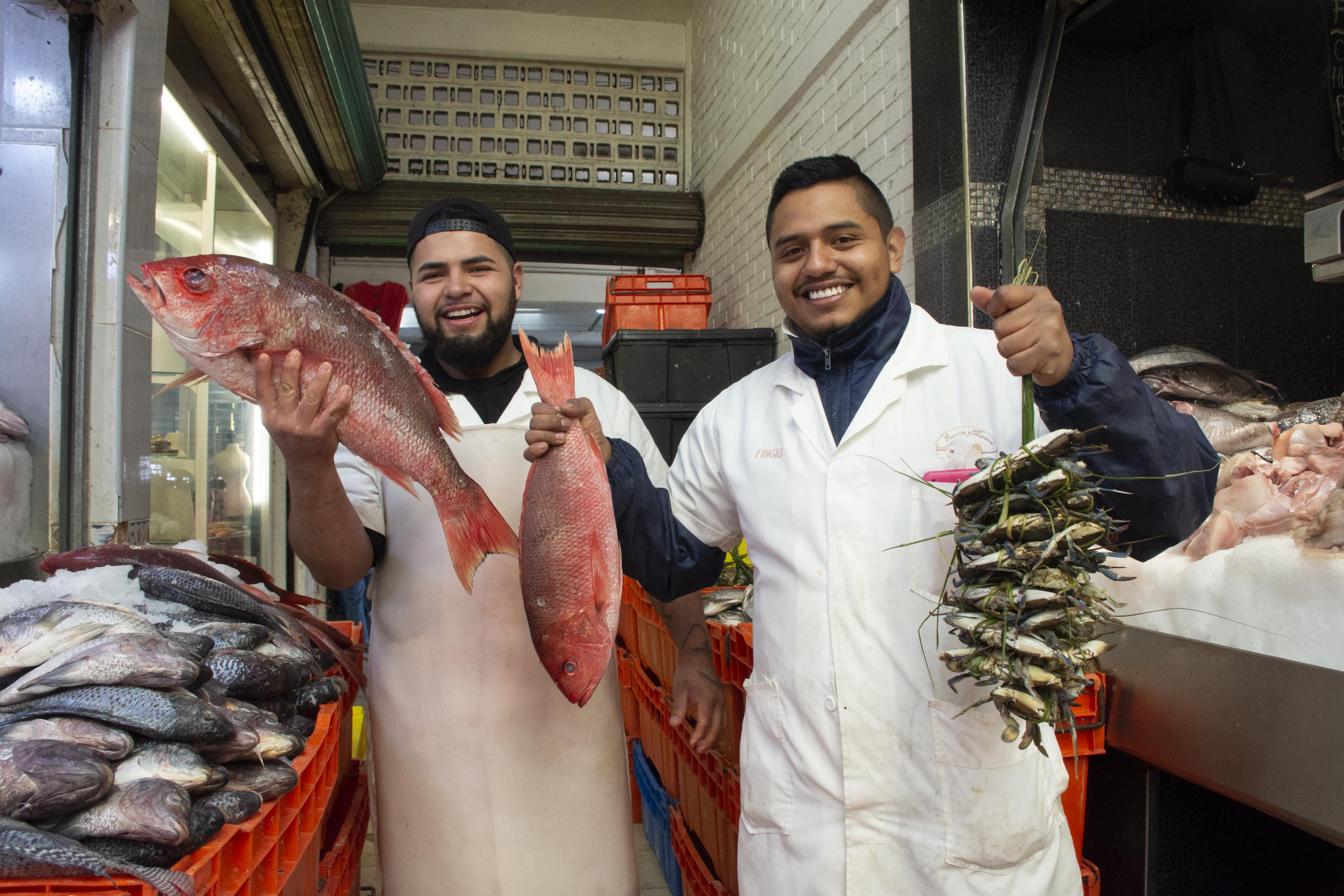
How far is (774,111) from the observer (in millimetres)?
5828

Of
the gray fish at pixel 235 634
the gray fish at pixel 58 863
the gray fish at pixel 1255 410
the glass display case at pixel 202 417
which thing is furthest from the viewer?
the glass display case at pixel 202 417

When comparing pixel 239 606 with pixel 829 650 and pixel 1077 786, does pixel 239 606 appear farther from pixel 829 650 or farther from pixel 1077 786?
pixel 1077 786

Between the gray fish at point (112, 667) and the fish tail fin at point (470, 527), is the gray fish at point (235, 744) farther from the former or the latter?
the fish tail fin at point (470, 527)

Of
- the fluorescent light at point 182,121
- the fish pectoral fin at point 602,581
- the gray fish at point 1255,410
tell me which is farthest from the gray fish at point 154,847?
the fluorescent light at point 182,121

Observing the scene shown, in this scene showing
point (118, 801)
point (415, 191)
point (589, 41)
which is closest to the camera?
point (118, 801)

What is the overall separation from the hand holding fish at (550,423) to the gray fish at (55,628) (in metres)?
0.76

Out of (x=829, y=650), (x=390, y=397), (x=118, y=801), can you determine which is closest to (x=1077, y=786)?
(x=829, y=650)

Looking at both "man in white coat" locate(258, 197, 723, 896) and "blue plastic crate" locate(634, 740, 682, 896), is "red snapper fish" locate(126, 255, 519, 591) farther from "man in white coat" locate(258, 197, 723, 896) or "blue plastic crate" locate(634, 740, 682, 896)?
"blue plastic crate" locate(634, 740, 682, 896)

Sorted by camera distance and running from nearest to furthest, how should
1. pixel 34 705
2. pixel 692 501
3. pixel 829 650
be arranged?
1. pixel 34 705
2. pixel 829 650
3. pixel 692 501

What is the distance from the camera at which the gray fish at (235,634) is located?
1637 millimetres

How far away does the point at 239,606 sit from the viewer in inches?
70.7

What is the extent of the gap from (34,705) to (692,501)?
4.61ft

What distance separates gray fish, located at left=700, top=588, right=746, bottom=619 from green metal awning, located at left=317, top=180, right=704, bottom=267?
5.18m

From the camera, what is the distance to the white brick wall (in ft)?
13.6
